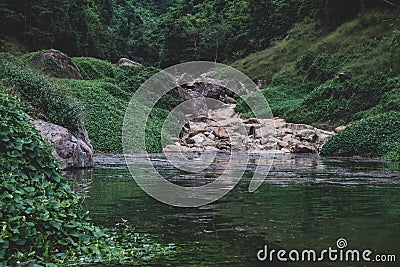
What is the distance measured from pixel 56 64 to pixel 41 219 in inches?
1140

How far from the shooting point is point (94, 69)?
134ft

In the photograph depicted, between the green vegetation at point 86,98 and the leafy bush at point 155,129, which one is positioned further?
the leafy bush at point 155,129

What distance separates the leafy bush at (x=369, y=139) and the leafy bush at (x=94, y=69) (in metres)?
22.2

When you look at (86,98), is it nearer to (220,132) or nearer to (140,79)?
(220,132)

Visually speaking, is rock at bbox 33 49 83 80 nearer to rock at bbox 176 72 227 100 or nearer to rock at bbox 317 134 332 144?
rock at bbox 176 72 227 100

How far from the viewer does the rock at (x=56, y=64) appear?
31.6 m

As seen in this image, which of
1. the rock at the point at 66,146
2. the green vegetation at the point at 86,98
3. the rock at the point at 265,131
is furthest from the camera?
the rock at the point at 265,131

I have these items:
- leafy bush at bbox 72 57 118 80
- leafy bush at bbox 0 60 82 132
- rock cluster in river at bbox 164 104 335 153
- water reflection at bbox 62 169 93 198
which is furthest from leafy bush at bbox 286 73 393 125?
water reflection at bbox 62 169 93 198

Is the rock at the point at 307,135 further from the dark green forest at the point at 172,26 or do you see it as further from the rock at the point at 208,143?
the dark green forest at the point at 172,26

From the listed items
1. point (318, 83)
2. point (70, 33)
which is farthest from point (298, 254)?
point (70, 33)

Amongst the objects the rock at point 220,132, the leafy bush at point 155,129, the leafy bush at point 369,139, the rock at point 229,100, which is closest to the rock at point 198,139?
the rock at point 220,132

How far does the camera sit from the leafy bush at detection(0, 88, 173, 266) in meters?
4.31

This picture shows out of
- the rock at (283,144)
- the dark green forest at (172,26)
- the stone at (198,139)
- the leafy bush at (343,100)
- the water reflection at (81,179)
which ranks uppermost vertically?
the dark green forest at (172,26)

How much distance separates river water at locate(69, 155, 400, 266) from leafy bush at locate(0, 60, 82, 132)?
2346mm
